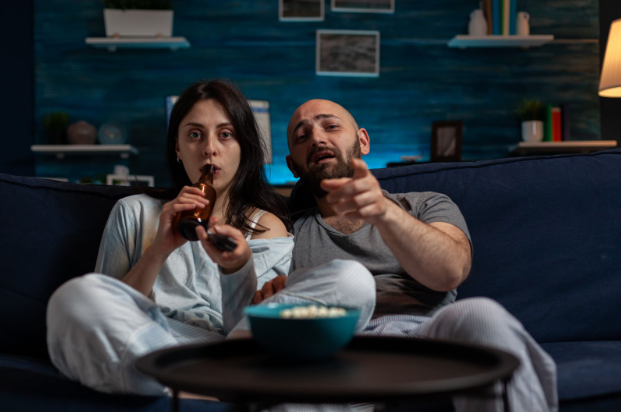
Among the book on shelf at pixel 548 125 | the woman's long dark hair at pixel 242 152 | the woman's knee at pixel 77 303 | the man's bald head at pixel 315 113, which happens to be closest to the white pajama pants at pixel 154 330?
the woman's knee at pixel 77 303

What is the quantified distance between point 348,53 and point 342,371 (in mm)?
3571

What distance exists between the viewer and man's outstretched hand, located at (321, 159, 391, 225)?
105 centimetres

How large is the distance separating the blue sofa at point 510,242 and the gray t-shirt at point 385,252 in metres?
0.15

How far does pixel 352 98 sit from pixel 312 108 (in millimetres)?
2383

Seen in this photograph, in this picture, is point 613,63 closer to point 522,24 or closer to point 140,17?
point 522,24

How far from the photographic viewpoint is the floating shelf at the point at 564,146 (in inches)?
152

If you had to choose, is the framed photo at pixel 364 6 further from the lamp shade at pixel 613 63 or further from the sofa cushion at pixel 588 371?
the sofa cushion at pixel 588 371

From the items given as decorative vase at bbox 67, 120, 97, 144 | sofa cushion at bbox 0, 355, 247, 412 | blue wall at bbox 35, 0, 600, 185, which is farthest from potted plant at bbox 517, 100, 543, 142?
sofa cushion at bbox 0, 355, 247, 412

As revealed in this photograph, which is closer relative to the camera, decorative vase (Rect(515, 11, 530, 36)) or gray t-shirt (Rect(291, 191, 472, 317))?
gray t-shirt (Rect(291, 191, 472, 317))

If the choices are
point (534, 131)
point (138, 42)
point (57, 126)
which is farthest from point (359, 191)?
point (57, 126)

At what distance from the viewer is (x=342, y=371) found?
0.82m

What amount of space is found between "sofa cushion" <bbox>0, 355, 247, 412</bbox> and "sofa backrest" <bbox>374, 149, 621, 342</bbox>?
→ 0.81 meters

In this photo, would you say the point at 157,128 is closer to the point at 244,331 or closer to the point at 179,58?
the point at 179,58

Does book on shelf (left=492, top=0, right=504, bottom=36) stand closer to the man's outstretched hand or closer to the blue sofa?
the blue sofa
